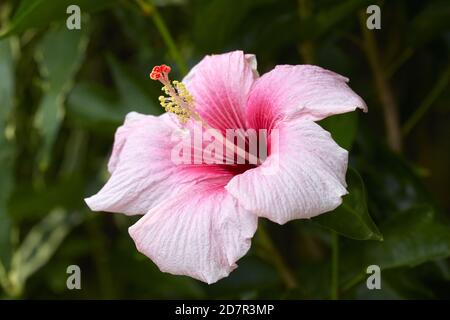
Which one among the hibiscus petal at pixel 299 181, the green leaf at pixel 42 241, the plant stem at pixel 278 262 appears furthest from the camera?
the green leaf at pixel 42 241

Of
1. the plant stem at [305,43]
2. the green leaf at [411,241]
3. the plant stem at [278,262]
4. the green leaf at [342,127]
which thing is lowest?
the plant stem at [278,262]

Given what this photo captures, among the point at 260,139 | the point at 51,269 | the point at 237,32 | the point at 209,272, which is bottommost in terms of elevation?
the point at 51,269

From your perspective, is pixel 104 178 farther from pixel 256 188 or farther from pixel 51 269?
pixel 256 188

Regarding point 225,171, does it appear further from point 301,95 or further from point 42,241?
point 42,241

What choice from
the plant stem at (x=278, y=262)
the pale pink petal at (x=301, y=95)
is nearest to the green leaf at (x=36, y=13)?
the pale pink petal at (x=301, y=95)

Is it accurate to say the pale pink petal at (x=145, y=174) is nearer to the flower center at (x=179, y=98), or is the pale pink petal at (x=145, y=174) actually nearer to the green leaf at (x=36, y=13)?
the flower center at (x=179, y=98)

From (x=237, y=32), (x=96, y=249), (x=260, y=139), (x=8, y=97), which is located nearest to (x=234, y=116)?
(x=260, y=139)

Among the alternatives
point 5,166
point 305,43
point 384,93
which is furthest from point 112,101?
point 384,93
